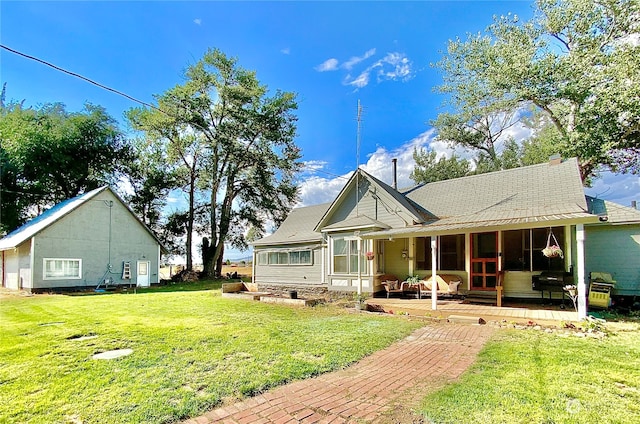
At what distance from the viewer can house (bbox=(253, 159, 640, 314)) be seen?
10.7m

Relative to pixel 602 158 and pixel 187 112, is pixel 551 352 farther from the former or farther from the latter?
pixel 187 112

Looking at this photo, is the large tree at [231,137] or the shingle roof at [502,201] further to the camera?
the large tree at [231,137]

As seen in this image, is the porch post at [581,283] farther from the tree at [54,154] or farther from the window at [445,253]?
the tree at [54,154]

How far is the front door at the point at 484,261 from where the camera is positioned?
1185 centimetres

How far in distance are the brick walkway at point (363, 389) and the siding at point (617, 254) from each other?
8238mm

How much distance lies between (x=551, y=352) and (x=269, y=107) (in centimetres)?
2884

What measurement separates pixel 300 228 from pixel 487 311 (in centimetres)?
1183

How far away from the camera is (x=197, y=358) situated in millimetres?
5609

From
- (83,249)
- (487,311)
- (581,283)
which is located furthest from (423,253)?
(83,249)

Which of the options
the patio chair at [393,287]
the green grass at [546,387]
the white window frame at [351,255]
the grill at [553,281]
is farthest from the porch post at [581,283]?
the white window frame at [351,255]

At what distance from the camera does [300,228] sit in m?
19.5

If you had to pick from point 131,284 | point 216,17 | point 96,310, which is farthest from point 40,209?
point 216,17

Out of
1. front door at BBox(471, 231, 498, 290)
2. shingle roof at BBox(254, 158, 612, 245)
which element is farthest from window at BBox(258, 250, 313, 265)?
front door at BBox(471, 231, 498, 290)

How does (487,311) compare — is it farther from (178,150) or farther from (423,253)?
(178,150)
